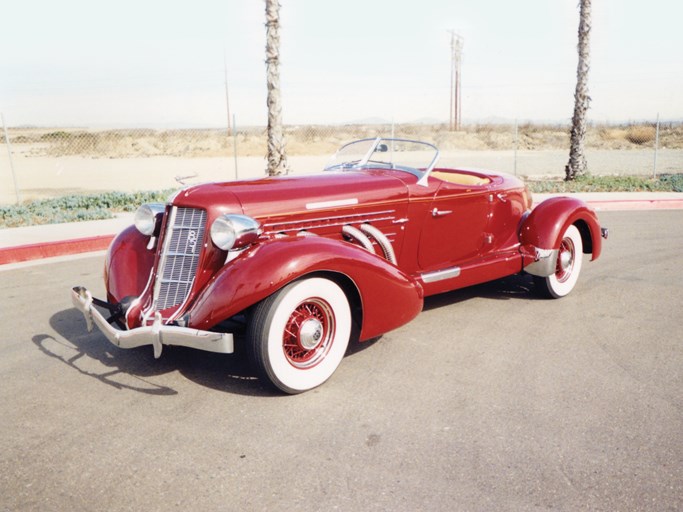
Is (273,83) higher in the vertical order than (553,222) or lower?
higher

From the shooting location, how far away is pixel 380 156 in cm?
543

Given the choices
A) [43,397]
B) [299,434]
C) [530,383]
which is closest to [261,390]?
[299,434]

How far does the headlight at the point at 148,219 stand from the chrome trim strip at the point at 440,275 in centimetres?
200

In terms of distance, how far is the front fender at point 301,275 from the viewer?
3.41m

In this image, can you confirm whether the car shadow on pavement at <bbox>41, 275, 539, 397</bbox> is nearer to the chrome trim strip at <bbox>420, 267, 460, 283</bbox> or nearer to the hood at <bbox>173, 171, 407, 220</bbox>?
the chrome trim strip at <bbox>420, 267, 460, 283</bbox>

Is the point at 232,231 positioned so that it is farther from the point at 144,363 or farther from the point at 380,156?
the point at 380,156

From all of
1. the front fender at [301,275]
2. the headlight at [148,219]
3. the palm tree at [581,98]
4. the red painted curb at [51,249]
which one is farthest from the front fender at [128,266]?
the palm tree at [581,98]

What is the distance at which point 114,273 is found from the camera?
14.3 ft

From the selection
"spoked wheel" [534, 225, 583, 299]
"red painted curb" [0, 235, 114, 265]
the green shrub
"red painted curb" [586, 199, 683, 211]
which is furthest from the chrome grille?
"red painted curb" [586, 199, 683, 211]

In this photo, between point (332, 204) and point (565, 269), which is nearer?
point (332, 204)

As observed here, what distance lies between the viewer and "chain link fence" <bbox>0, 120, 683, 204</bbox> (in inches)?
814

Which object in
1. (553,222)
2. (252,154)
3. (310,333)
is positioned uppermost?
(252,154)

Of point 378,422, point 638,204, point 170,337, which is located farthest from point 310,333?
point 638,204

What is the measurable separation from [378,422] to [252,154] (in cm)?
3957
